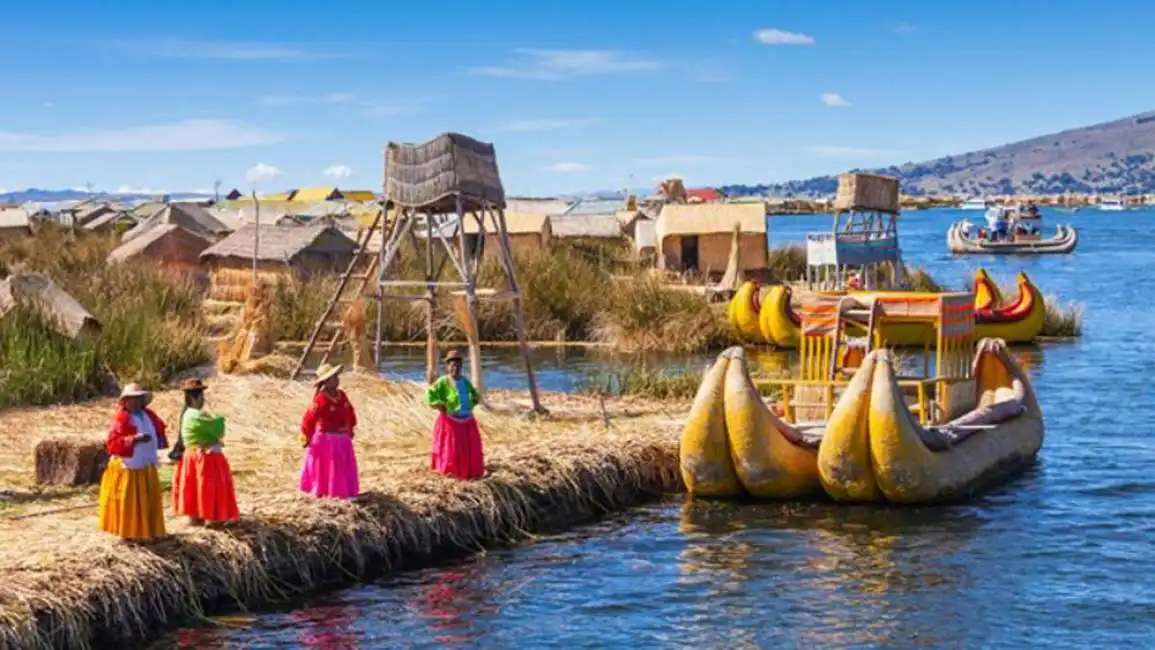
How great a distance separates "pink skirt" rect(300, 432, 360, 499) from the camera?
12367 mm

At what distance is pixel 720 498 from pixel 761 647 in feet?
14.4

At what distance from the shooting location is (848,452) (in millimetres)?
14961

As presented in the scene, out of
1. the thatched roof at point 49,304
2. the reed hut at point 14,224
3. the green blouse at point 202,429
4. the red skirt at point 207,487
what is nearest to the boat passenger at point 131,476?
the green blouse at point 202,429

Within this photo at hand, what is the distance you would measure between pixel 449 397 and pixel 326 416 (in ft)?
5.03

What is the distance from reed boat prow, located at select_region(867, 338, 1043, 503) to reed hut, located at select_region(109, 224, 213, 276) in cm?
2249

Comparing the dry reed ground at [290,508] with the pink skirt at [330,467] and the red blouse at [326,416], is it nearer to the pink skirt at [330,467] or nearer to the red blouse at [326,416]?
the pink skirt at [330,467]

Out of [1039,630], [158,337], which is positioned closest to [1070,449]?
[1039,630]

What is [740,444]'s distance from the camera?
1525cm

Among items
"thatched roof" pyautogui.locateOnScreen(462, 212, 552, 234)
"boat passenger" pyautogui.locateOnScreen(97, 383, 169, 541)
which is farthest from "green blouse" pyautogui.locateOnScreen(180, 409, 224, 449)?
"thatched roof" pyautogui.locateOnScreen(462, 212, 552, 234)

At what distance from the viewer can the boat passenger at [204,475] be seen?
446 inches

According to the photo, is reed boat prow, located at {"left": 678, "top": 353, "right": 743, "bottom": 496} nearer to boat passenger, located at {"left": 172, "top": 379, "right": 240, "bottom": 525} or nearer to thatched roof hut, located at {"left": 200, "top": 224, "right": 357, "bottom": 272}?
boat passenger, located at {"left": 172, "top": 379, "right": 240, "bottom": 525}

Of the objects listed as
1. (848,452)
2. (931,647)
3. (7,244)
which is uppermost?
(7,244)

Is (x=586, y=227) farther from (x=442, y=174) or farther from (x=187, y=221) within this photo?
(x=442, y=174)

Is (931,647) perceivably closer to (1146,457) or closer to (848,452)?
(848,452)
